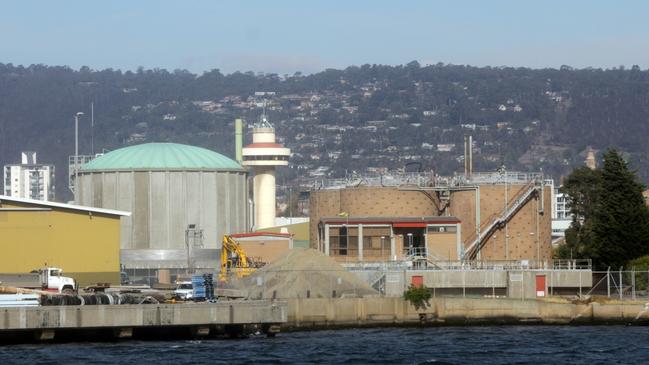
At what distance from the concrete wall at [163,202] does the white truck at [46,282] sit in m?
32.6

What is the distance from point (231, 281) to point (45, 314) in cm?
2610

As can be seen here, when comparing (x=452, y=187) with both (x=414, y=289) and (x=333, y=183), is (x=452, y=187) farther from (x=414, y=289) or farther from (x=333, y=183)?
(x=414, y=289)

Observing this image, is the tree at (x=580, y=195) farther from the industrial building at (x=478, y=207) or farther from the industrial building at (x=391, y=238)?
the industrial building at (x=391, y=238)

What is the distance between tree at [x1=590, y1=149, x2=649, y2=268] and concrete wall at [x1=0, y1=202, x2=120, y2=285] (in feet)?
93.5

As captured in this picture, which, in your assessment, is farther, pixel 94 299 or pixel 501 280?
pixel 501 280

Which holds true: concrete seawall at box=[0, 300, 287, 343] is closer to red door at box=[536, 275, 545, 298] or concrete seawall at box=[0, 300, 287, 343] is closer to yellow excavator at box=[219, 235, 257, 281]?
red door at box=[536, 275, 545, 298]

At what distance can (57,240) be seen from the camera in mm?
86562

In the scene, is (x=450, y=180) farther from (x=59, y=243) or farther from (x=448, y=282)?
(x=59, y=243)

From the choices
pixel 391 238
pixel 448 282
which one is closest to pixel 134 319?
pixel 448 282

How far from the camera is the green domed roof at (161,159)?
11575 cm

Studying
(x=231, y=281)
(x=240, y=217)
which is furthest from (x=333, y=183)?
(x=231, y=281)

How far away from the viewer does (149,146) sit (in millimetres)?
121125

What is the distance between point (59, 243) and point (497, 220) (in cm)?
3072

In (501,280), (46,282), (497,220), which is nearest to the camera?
(46,282)
